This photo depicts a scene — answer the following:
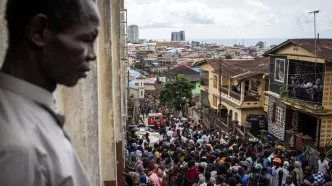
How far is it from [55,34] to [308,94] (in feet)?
Answer: 61.3

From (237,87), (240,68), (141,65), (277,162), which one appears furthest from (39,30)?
(141,65)

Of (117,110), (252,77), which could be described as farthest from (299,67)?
(117,110)

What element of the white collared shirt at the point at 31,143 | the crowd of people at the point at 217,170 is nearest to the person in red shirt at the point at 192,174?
the crowd of people at the point at 217,170

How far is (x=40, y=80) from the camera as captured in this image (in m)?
1.14

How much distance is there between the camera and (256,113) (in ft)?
86.8

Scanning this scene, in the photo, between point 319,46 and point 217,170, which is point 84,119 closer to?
point 217,170

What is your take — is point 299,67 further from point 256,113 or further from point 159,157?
point 159,157

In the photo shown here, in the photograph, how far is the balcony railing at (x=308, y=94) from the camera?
17.7 m

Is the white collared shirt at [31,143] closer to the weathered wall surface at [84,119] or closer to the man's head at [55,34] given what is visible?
the man's head at [55,34]

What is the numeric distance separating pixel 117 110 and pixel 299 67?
13.1 m

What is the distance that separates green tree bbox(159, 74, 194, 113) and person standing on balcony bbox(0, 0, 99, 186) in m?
31.0

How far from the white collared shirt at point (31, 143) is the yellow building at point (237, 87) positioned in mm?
24675

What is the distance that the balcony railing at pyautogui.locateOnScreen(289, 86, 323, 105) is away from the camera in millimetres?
17672

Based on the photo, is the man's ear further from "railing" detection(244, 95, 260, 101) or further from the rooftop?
"railing" detection(244, 95, 260, 101)
